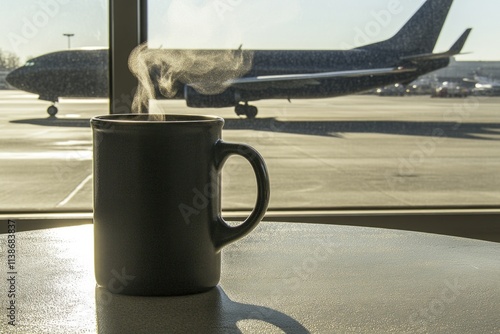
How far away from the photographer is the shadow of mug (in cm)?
53

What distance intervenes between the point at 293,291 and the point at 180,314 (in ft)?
0.35

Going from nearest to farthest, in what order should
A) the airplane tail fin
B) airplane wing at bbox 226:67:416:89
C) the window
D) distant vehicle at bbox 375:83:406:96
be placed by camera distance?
the window, the airplane tail fin, airplane wing at bbox 226:67:416:89, distant vehicle at bbox 375:83:406:96

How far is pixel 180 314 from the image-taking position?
0.57m

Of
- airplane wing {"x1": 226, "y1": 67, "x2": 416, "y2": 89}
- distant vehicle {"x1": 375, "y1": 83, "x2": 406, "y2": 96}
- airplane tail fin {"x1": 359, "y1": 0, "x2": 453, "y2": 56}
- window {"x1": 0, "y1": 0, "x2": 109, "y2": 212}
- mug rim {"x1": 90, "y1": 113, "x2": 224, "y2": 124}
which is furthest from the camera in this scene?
distant vehicle {"x1": 375, "y1": 83, "x2": 406, "y2": 96}

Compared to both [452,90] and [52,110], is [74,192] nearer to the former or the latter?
[52,110]

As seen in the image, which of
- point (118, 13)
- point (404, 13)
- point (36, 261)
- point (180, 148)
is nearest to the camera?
point (180, 148)

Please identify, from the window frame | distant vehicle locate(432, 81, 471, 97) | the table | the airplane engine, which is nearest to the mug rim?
the table

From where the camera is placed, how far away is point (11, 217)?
2.21 m

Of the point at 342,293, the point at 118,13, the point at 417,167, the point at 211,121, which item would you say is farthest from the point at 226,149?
the point at 417,167

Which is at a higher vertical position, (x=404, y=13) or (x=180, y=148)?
(x=404, y=13)

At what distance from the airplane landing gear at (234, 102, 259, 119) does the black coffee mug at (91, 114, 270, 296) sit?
2.11 meters

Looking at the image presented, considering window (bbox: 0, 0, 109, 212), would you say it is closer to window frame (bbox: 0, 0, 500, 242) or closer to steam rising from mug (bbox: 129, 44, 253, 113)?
window frame (bbox: 0, 0, 500, 242)

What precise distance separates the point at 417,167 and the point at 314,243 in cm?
302

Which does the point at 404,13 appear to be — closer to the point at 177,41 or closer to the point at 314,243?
the point at 177,41
